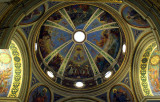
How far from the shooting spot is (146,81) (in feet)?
50.1

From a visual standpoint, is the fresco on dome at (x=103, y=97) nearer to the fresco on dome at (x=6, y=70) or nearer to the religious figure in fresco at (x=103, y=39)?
the religious figure in fresco at (x=103, y=39)

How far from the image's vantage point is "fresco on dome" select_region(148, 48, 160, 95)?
14.7 metres

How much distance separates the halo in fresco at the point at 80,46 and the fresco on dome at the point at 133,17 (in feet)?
11.4

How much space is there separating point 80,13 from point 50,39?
410 cm

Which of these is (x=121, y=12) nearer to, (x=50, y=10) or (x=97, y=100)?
(x=50, y=10)

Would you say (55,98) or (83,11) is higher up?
(83,11)

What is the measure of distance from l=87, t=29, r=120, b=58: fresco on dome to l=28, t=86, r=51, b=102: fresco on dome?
7238 millimetres

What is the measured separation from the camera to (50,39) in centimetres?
1988

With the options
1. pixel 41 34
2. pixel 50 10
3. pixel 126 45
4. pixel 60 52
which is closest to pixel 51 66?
pixel 60 52

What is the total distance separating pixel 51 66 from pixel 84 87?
385 centimetres

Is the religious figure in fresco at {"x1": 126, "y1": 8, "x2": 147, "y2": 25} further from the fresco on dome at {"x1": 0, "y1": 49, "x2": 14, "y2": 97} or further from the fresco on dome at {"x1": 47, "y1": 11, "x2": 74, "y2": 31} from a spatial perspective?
the fresco on dome at {"x1": 0, "y1": 49, "x2": 14, "y2": 97}

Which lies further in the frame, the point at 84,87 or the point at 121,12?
the point at 84,87

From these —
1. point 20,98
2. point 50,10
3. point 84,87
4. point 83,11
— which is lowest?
point 20,98

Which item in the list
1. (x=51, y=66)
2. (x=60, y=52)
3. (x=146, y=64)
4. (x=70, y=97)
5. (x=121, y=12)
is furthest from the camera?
(x=60, y=52)
